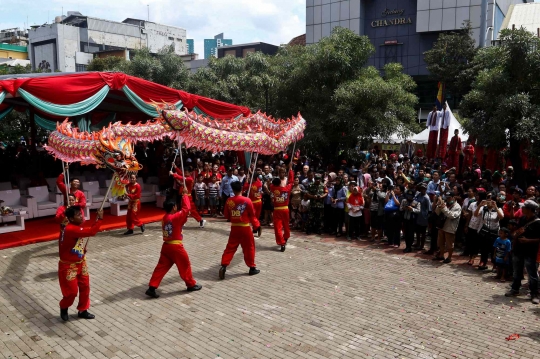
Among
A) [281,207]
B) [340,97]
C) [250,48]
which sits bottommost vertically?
[281,207]

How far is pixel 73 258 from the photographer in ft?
18.4

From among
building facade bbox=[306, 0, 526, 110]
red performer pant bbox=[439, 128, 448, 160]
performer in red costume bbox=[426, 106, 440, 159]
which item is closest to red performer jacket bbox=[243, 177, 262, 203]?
red performer pant bbox=[439, 128, 448, 160]

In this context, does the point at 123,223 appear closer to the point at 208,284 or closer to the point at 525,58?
the point at 208,284

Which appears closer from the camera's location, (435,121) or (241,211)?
(241,211)

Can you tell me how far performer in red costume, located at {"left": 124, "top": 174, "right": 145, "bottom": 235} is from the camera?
32.3ft

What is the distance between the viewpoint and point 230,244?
7445 mm

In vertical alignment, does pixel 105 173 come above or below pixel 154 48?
below

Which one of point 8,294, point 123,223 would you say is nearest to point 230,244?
point 8,294

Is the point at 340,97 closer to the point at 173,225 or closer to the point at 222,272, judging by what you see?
the point at 222,272

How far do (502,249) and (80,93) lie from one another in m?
9.70

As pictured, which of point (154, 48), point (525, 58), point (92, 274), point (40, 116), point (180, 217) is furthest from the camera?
point (154, 48)

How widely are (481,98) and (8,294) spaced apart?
10780 millimetres

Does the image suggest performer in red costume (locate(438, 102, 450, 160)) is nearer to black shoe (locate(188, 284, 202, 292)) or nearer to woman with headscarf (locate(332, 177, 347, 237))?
woman with headscarf (locate(332, 177, 347, 237))

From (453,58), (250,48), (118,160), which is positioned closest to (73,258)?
(118,160)
